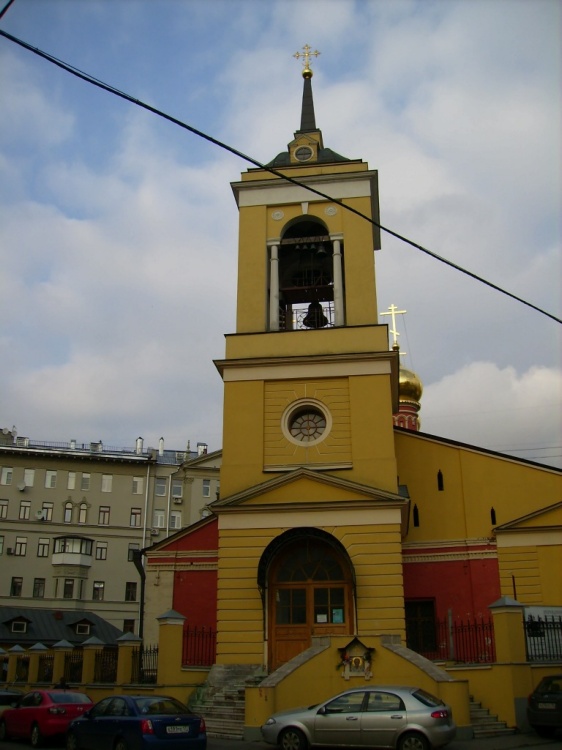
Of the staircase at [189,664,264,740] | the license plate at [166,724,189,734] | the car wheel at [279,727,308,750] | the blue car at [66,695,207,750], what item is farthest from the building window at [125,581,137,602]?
the license plate at [166,724,189,734]

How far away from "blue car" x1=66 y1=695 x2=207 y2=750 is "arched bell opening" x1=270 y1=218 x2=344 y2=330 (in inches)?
516

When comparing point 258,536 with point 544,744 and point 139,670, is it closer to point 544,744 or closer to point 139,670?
point 139,670

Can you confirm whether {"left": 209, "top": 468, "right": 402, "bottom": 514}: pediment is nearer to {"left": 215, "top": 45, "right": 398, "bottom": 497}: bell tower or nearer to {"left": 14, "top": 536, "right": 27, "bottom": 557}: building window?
Answer: {"left": 215, "top": 45, "right": 398, "bottom": 497}: bell tower

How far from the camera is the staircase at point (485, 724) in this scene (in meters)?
16.0

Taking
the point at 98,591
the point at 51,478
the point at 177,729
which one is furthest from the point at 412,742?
the point at 51,478

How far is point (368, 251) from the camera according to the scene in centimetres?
2486

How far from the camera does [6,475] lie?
57.7m

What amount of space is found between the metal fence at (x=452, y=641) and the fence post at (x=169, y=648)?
6988 millimetres

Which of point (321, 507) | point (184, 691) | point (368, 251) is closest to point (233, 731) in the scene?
point (184, 691)

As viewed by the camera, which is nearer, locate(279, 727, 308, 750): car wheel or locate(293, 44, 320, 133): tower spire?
locate(279, 727, 308, 750): car wheel

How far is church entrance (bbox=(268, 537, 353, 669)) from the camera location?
2052 centimetres

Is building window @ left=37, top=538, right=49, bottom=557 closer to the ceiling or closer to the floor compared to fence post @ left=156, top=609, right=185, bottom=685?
closer to the ceiling

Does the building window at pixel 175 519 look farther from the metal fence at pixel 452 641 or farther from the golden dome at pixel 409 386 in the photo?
the metal fence at pixel 452 641

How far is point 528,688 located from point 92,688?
10687mm
